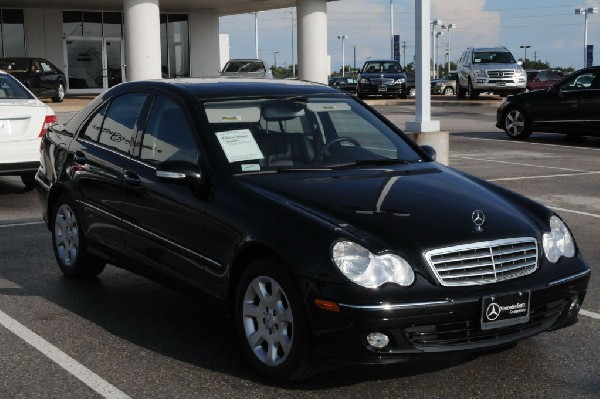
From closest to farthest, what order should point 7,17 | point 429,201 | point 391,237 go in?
point 391,237
point 429,201
point 7,17

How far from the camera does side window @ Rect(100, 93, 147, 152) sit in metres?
6.77

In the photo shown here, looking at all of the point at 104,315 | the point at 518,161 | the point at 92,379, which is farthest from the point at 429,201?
the point at 518,161

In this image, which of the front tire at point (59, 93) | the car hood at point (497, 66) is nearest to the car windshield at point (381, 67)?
the car hood at point (497, 66)

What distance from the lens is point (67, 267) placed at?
768cm

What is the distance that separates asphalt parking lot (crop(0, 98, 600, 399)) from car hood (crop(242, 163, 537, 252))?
Result: 2.51 feet

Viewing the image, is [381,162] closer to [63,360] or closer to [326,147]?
[326,147]

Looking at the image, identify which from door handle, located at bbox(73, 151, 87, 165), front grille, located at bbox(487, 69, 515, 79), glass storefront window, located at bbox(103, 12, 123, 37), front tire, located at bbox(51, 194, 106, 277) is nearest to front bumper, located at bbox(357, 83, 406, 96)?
front grille, located at bbox(487, 69, 515, 79)

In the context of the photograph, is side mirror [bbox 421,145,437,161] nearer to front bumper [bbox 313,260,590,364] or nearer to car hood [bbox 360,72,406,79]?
front bumper [bbox 313,260,590,364]

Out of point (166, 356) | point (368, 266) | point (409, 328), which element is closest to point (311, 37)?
point (166, 356)

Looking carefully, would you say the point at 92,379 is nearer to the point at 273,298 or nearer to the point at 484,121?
the point at 273,298

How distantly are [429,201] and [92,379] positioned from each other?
2.06 m

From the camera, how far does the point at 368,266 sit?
4.83 meters

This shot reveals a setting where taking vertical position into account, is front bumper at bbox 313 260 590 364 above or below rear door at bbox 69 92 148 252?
below

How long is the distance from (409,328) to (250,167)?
1570 mm
